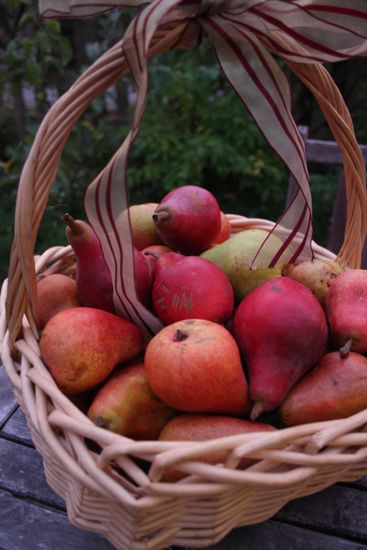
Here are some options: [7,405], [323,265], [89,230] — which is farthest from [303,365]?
[7,405]

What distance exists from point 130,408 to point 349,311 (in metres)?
0.30

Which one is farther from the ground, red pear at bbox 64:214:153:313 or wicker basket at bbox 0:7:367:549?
red pear at bbox 64:214:153:313

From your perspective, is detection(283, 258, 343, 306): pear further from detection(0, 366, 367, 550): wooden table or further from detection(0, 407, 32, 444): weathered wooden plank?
detection(0, 407, 32, 444): weathered wooden plank

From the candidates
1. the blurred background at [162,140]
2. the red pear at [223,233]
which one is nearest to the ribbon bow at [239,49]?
the red pear at [223,233]

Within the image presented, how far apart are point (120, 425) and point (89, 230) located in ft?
0.91

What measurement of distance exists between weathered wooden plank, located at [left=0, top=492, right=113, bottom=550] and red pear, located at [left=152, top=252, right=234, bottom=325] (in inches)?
11.1

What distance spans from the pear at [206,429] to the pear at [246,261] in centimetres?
24

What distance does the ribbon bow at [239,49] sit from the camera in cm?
57

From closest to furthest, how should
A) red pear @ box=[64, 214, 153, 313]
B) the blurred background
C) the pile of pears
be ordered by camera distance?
the pile of pears < red pear @ box=[64, 214, 153, 313] < the blurred background

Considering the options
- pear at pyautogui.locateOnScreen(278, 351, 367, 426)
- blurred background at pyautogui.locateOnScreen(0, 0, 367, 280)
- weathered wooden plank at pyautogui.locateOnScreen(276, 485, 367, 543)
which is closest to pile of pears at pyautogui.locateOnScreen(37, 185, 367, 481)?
pear at pyautogui.locateOnScreen(278, 351, 367, 426)

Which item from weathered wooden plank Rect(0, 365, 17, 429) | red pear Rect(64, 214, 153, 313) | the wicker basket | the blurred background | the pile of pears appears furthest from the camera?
the blurred background

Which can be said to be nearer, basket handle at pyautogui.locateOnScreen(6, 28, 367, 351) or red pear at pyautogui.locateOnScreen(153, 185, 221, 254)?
basket handle at pyautogui.locateOnScreen(6, 28, 367, 351)

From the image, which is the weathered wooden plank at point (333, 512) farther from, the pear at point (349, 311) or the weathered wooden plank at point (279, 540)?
the pear at point (349, 311)

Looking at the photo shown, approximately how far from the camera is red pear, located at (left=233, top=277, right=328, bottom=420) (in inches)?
23.7
